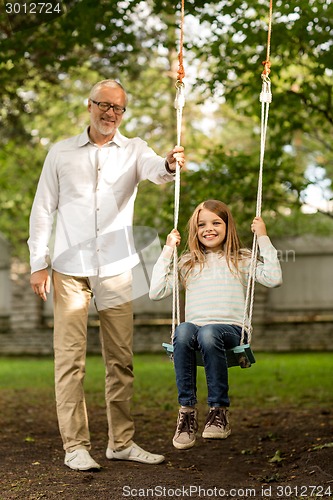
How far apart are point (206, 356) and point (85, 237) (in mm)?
1024

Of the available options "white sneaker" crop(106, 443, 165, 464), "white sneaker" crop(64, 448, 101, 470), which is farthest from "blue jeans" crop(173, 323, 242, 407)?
"white sneaker" crop(106, 443, 165, 464)

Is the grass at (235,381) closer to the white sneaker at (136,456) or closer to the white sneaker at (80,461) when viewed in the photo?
the white sneaker at (136,456)

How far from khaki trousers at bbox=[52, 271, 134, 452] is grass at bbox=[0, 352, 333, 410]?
10.7 ft

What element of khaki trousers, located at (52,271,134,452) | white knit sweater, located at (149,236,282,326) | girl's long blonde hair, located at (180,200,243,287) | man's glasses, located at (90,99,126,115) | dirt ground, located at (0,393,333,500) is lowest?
dirt ground, located at (0,393,333,500)

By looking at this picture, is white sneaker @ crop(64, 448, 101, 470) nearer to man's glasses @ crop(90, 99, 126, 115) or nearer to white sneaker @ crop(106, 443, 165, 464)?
white sneaker @ crop(106, 443, 165, 464)

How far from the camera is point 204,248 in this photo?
4.30 meters

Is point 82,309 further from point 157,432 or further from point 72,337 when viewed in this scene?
point 157,432

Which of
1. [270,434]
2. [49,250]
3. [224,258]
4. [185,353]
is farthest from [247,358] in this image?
[270,434]

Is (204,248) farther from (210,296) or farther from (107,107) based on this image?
(107,107)

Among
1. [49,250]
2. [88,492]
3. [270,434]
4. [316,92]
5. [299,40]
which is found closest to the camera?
[88,492]

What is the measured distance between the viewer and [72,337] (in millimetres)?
4391

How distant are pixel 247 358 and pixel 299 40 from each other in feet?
11.9

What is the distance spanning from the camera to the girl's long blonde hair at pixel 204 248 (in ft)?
13.7

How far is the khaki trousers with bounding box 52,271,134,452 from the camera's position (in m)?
4.38
